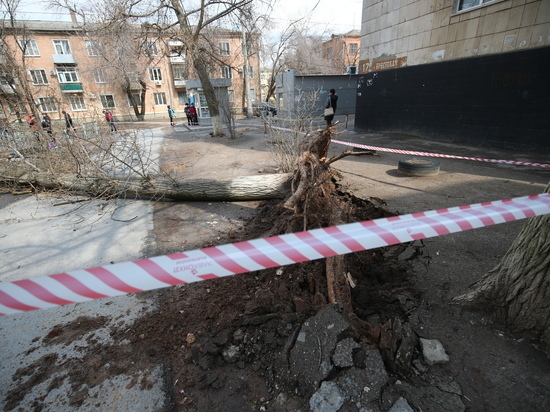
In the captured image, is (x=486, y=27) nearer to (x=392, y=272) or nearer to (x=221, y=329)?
(x=392, y=272)

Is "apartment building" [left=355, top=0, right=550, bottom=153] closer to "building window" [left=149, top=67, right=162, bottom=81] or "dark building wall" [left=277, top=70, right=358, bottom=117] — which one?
"dark building wall" [left=277, top=70, right=358, bottom=117]

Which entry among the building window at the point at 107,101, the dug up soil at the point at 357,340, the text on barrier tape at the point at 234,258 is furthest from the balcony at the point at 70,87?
the text on barrier tape at the point at 234,258

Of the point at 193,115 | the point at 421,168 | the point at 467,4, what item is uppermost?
the point at 467,4

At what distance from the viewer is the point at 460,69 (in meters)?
8.57

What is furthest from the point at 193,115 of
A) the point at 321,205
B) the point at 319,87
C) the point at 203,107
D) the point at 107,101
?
the point at 107,101

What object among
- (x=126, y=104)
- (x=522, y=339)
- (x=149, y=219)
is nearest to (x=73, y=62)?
(x=126, y=104)

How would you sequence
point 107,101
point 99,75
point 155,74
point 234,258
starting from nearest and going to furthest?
point 234,258 < point 99,75 < point 107,101 < point 155,74

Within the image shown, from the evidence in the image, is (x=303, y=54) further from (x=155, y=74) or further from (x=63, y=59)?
(x=63, y=59)

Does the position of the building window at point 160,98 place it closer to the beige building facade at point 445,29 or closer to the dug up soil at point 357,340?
the beige building facade at point 445,29

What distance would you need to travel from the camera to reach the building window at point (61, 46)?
31125mm

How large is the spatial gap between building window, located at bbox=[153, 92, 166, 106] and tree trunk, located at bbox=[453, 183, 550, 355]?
40.3 m

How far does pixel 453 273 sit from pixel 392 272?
0.70 meters

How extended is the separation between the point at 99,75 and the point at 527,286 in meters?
40.9

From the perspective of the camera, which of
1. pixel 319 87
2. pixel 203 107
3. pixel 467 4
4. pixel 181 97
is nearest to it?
pixel 467 4
